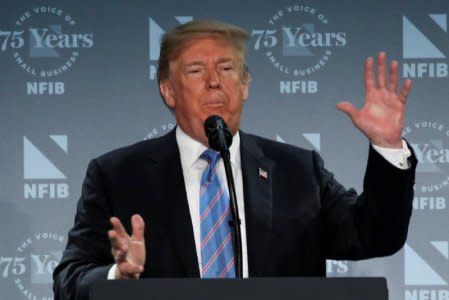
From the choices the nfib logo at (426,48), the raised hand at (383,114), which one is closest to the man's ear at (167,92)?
the raised hand at (383,114)

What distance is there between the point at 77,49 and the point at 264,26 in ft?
2.37

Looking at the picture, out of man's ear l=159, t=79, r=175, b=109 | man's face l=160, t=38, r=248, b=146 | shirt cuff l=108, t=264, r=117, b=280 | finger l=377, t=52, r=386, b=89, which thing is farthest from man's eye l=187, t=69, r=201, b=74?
shirt cuff l=108, t=264, r=117, b=280

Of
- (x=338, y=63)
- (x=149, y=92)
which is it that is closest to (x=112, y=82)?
(x=149, y=92)

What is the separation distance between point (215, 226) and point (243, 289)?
76 centimetres

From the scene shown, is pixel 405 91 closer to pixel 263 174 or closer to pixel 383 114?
pixel 383 114

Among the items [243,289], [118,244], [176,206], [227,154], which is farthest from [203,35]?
[243,289]

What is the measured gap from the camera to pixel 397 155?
82.7 inches

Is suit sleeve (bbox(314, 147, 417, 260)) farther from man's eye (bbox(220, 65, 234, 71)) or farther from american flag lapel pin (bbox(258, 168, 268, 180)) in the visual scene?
man's eye (bbox(220, 65, 234, 71))

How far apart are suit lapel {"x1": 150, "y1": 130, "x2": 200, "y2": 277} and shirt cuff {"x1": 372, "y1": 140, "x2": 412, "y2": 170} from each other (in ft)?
1.63

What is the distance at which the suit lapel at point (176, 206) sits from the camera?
2234mm

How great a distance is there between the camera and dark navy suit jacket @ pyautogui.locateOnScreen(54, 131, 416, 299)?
219cm

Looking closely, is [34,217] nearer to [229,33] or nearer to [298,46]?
[298,46]

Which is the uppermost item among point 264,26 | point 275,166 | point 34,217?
point 264,26

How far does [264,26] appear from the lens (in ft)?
11.8
